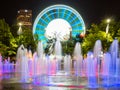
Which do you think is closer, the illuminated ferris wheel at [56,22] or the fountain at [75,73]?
the fountain at [75,73]

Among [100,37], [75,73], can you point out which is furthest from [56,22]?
[75,73]

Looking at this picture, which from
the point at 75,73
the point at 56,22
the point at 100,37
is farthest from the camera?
the point at 56,22

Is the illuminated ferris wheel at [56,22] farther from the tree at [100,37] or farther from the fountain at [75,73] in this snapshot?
the fountain at [75,73]

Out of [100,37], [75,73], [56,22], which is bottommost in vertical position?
[75,73]

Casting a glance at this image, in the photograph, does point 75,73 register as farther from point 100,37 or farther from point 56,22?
point 56,22

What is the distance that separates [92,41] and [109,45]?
534 centimetres

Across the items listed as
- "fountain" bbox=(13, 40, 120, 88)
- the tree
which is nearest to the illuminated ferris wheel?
the tree

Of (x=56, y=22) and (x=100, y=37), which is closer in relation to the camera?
(x=100, y=37)

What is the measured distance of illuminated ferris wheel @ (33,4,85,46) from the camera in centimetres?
9931

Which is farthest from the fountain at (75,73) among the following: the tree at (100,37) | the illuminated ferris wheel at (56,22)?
the illuminated ferris wheel at (56,22)

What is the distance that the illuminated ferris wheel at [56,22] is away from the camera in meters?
99.3

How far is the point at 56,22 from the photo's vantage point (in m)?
103

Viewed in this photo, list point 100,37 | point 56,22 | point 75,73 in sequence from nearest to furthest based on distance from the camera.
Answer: point 75,73 < point 100,37 < point 56,22

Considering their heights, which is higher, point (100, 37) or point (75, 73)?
point (100, 37)
